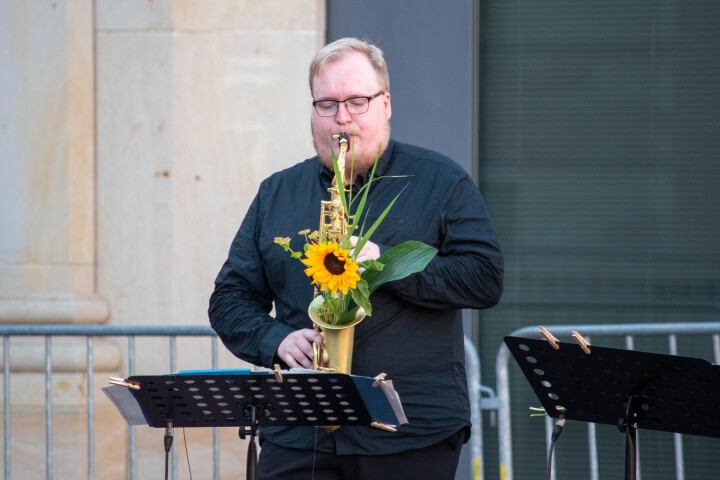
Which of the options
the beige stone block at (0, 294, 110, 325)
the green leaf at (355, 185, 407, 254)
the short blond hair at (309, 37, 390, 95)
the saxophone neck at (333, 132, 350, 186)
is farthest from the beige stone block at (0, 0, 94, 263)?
the green leaf at (355, 185, 407, 254)

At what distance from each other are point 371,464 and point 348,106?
3.96ft

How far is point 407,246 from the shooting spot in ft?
9.92

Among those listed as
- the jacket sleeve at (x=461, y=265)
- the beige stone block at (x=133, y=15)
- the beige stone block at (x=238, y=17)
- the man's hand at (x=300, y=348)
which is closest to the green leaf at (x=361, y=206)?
the jacket sleeve at (x=461, y=265)

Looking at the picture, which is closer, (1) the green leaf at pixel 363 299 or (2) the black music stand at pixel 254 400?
(2) the black music stand at pixel 254 400

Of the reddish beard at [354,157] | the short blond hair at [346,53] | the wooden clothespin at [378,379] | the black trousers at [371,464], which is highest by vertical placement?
the short blond hair at [346,53]

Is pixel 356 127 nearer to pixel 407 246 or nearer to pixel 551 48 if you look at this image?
pixel 407 246

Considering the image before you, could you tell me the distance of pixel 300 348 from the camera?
316 centimetres

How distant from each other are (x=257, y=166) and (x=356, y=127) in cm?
267

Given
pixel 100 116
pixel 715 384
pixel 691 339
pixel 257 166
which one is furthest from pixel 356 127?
pixel 691 339

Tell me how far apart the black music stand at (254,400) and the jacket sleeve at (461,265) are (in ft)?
1.52

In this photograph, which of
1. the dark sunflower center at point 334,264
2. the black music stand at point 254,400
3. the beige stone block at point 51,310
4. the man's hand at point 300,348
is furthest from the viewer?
the beige stone block at point 51,310

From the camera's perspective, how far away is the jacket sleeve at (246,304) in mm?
3340

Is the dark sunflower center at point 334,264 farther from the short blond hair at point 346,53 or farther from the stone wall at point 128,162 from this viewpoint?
the stone wall at point 128,162

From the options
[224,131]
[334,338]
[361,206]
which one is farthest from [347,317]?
[224,131]
